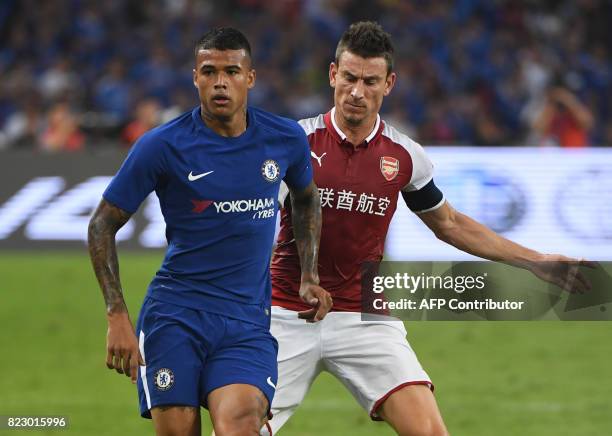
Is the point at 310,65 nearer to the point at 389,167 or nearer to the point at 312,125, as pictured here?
the point at 312,125

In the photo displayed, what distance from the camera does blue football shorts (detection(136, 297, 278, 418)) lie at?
523cm

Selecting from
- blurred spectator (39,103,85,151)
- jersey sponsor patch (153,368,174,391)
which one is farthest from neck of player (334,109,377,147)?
blurred spectator (39,103,85,151)

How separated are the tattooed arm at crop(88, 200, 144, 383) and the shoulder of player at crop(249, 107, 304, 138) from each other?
79 cm

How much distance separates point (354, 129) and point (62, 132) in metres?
11.7

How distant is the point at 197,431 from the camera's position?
5.21 m

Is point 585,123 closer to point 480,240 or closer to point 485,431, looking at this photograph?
point 485,431

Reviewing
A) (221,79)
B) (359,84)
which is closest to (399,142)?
(359,84)

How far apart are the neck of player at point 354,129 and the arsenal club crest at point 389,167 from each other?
0.52ft

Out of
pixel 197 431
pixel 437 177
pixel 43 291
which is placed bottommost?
pixel 43 291

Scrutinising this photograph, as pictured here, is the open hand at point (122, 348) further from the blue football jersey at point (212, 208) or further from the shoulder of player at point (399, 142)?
A: the shoulder of player at point (399, 142)

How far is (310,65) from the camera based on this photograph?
20.2 meters

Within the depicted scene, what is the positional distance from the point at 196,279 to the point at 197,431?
26.2 inches

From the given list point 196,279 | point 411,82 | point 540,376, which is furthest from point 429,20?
point 196,279

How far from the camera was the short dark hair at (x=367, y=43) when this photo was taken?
6289mm
